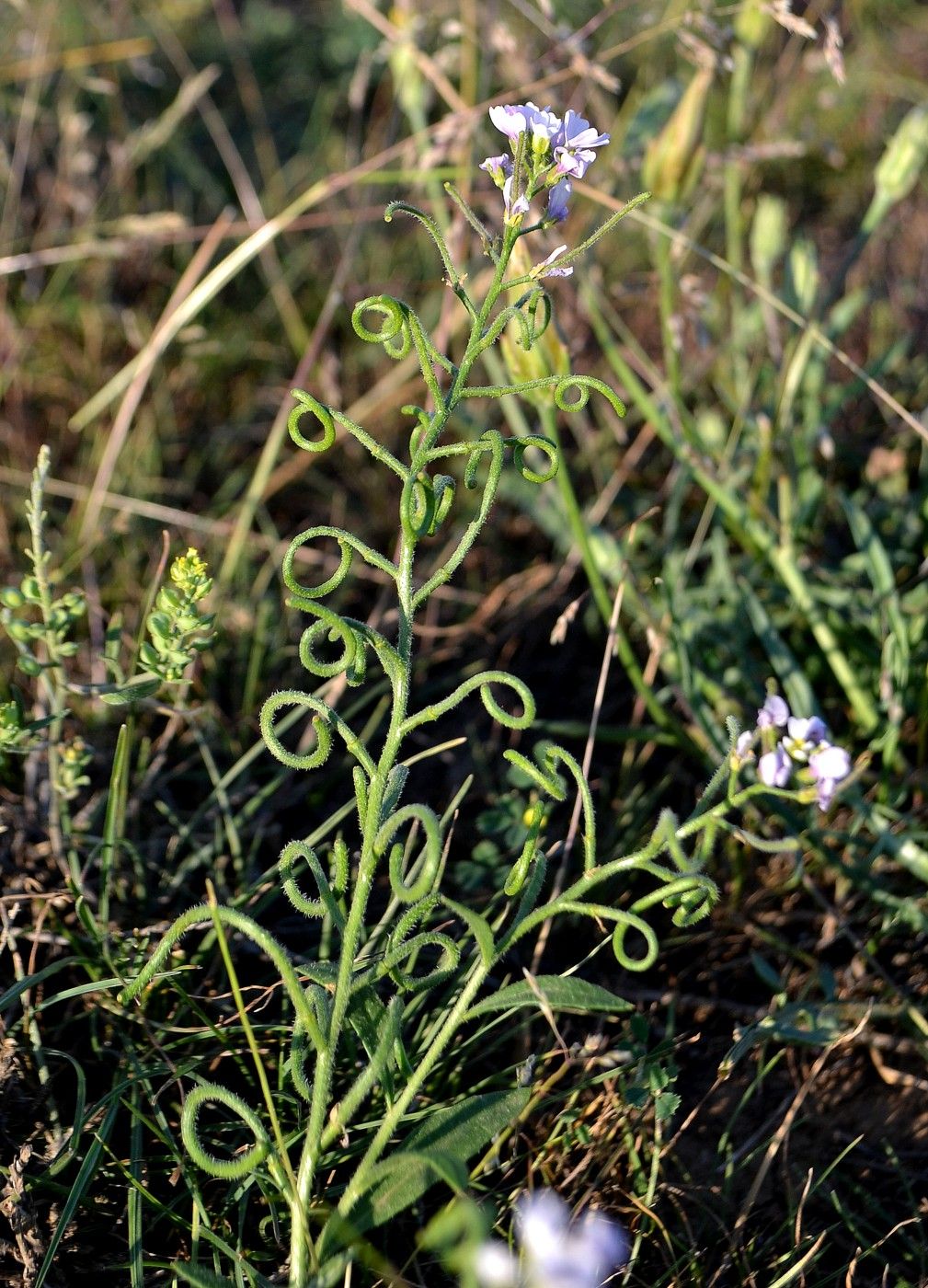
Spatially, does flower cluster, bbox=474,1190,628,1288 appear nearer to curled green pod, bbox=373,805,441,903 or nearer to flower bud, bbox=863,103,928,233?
curled green pod, bbox=373,805,441,903

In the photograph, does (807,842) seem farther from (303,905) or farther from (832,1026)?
(303,905)

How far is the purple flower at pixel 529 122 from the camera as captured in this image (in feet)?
2.86

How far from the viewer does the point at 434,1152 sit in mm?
883

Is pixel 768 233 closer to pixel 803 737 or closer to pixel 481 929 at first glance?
pixel 803 737

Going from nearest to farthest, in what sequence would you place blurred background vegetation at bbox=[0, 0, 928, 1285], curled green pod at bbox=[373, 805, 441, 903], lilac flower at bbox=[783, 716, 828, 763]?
curled green pod at bbox=[373, 805, 441, 903] < lilac flower at bbox=[783, 716, 828, 763] < blurred background vegetation at bbox=[0, 0, 928, 1285]

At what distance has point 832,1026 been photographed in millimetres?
1234

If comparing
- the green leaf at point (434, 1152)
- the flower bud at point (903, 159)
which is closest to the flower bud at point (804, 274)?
the flower bud at point (903, 159)

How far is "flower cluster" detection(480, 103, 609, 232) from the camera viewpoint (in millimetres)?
877

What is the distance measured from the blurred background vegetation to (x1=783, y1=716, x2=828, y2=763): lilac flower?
1.17 ft

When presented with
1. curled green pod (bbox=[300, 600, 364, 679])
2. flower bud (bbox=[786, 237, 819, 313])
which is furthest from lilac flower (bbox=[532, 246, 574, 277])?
flower bud (bbox=[786, 237, 819, 313])

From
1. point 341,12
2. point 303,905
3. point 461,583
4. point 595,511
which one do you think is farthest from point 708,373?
point 341,12

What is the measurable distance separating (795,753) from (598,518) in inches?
35.7

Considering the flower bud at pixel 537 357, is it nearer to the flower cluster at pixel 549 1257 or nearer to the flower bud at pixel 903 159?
the flower bud at pixel 903 159

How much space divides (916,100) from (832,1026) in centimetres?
219
